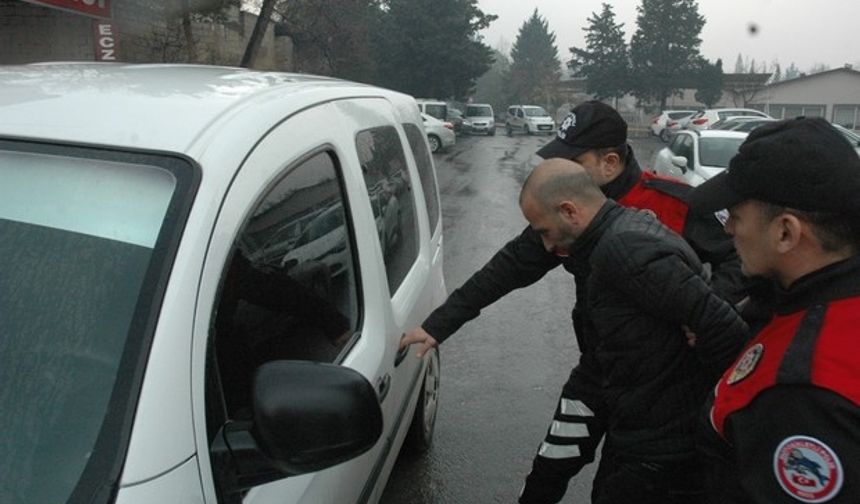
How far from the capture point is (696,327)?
6.70 ft

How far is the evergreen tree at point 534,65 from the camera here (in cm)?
6912

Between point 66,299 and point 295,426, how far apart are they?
0.49 m

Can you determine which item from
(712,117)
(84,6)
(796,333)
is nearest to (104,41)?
(84,6)

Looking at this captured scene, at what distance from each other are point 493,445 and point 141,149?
3053 millimetres

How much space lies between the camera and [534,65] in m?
77.0

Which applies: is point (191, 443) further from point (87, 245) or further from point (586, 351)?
point (586, 351)

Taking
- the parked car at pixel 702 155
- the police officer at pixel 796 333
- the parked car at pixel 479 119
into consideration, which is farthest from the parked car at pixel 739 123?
the police officer at pixel 796 333

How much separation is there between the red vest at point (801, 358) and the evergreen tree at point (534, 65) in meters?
68.1

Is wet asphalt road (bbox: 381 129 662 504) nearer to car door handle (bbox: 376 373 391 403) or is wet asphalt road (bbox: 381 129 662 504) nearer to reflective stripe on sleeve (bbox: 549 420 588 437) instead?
reflective stripe on sleeve (bbox: 549 420 588 437)

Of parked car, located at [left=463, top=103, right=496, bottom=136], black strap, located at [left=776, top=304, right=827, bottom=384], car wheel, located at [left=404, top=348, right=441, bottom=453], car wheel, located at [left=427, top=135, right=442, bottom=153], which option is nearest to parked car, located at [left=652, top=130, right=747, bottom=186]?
car wheel, located at [left=404, top=348, right=441, bottom=453]

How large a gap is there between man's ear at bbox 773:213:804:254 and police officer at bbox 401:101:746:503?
3.59 feet

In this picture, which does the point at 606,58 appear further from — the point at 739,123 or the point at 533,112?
the point at 739,123

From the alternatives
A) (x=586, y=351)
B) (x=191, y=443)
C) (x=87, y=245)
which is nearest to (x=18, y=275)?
(x=87, y=245)

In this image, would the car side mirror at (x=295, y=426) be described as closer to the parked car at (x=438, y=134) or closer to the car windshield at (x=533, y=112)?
the parked car at (x=438, y=134)
